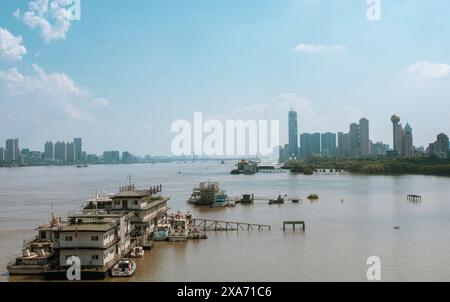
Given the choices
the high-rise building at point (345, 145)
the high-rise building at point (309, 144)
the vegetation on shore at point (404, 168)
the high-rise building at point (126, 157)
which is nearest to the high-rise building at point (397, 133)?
the high-rise building at point (345, 145)

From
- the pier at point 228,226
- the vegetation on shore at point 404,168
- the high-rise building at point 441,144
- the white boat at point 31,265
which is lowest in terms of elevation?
the pier at point 228,226

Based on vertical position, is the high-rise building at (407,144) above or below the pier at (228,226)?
above

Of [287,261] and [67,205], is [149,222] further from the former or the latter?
[67,205]

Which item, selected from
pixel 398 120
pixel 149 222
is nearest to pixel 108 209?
pixel 149 222

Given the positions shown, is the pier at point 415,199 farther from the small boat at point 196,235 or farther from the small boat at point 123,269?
the small boat at point 123,269

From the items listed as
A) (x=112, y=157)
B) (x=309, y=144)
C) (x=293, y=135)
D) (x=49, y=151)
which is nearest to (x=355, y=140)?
(x=309, y=144)
